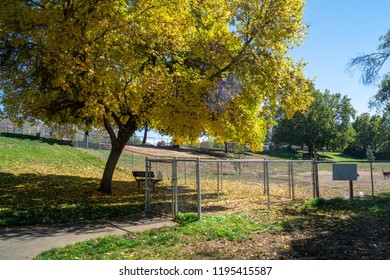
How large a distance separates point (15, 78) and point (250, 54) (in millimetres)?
9316

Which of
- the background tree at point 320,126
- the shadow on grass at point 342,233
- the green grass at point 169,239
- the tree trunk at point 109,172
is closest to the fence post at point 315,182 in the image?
the shadow on grass at point 342,233

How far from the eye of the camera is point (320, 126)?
6588 cm

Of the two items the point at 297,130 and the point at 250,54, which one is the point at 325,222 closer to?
the point at 250,54

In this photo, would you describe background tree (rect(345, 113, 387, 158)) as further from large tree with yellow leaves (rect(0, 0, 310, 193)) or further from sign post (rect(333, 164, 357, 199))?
sign post (rect(333, 164, 357, 199))

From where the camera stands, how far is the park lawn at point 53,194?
1067 centimetres

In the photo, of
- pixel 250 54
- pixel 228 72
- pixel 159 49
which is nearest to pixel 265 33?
pixel 250 54

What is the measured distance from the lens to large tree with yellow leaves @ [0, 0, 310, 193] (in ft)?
38.8

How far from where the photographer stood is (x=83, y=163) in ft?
82.9

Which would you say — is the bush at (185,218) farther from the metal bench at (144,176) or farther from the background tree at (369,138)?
the background tree at (369,138)

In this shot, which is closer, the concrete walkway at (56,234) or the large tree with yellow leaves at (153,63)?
the concrete walkway at (56,234)

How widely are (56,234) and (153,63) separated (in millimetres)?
8507

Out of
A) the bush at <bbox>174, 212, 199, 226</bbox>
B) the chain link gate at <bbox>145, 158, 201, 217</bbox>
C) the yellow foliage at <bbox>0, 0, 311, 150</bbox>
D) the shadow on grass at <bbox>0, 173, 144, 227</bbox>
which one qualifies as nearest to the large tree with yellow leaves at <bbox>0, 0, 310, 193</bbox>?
the yellow foliage at <bbox>0, 0, 311, 150</bbox>

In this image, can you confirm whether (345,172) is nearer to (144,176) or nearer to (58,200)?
(144,176)

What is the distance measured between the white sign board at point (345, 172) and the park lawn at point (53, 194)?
711cm
